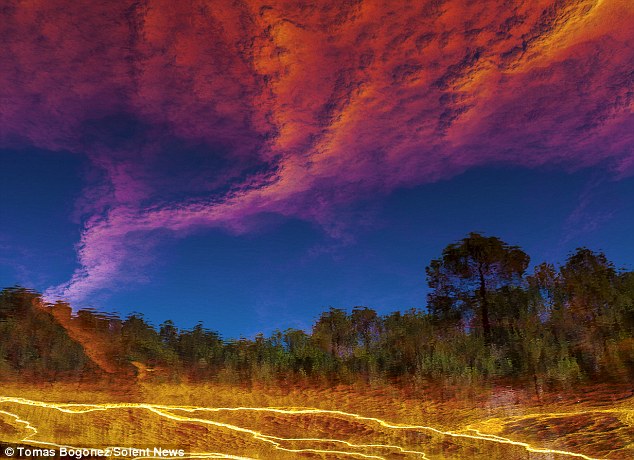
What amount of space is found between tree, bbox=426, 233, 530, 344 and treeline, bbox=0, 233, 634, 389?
1cm

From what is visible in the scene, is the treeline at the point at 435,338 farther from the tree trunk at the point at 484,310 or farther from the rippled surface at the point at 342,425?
the rippled surface at the point at 342,425

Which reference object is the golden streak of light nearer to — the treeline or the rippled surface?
the rippled surface

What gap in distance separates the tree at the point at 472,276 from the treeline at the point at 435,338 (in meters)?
0.01

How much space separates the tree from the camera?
20.0ft

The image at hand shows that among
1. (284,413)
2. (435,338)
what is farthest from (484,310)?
(284,413)

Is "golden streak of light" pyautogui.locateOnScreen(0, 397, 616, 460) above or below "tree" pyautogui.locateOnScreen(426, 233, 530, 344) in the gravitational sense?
below

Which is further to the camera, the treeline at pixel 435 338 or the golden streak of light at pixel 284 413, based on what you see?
the golden streak of light at pixel 284 413

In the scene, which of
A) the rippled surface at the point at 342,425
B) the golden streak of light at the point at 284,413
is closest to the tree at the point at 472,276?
the rippled surface at the point at 342,425

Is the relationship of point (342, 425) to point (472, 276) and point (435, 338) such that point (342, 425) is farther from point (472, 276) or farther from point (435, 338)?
point (472, 276)

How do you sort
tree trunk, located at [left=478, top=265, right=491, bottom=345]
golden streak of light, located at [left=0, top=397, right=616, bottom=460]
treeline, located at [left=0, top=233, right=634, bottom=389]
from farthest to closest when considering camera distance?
golden streak of light, located at [left=0, top=397, right=616, bottom=460] → tree trunk, located at [left=478, top=265, right=491, bottom=345] → treeline, located at [left=0, top=233, right=634, bottom=389]

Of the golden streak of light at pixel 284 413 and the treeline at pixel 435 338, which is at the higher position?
the treeline at pixel 435 338

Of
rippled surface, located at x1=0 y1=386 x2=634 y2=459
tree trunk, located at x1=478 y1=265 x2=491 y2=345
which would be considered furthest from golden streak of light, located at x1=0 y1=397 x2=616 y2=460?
tree trunk, located at x1=478 y1=265 x2=491 y2=345

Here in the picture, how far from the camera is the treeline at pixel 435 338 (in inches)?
216

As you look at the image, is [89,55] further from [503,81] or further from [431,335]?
[431,335]
